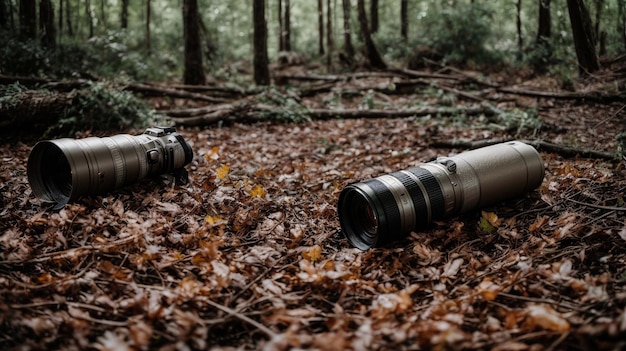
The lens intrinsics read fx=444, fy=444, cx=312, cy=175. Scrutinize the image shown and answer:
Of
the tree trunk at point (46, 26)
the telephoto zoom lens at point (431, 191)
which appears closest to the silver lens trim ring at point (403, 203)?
the telephoto zoom lens at point (431, 191)

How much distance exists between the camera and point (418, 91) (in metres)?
10.5

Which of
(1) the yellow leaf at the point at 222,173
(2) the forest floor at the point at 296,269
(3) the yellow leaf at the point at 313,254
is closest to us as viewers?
(2) the forest floor at the point at 296,269

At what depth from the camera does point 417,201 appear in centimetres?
352

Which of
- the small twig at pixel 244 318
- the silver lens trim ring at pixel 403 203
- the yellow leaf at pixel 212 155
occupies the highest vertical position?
the yellow leaf at pixel 212 155

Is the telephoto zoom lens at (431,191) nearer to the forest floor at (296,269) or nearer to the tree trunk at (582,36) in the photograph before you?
the forest floor at (296,269)

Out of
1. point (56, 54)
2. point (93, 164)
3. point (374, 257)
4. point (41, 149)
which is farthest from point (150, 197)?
point (56, 54)

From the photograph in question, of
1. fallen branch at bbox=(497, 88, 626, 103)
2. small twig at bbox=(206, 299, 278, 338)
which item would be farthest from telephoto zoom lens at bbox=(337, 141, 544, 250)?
fallen branch at bbox=(497, 88, 626, 103)

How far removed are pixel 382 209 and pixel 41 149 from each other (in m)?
3.16

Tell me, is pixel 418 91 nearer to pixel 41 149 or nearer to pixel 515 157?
pixel 515 157

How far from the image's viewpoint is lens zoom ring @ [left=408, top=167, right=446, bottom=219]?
3578 mm

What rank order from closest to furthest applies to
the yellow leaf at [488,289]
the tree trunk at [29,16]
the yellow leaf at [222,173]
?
the yellow leaf at [488,289] < the yellow leaf at [222,173] < the tree trunk at [29,16]

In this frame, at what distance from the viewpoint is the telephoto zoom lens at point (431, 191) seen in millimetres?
3424

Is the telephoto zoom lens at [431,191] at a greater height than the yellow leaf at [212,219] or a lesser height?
greater

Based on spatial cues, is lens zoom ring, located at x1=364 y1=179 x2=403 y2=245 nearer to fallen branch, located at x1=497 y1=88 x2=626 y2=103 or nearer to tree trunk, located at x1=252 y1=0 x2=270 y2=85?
fallen branch, located at x1=497 y1=88 x2=626 y2=103
